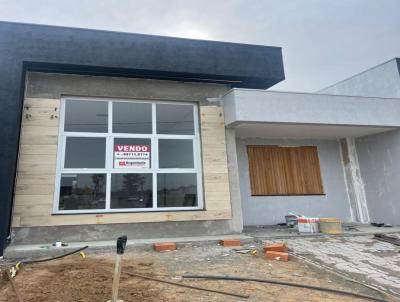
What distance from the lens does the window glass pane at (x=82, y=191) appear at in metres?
6.73

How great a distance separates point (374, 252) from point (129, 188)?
18.2 feet

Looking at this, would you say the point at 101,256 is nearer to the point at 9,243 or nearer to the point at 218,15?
the point at 9,243

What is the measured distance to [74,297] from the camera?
3.29 m

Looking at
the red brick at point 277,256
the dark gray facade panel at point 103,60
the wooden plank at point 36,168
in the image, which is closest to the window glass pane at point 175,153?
the dark gray facade panel at point 103,60

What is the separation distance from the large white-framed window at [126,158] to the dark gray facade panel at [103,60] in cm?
90

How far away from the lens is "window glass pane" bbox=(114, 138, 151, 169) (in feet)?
23.6

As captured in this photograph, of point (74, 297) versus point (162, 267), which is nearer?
point (74, 297)

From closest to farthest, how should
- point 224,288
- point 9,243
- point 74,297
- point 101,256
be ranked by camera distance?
1. point 74,297
2. point 224,288
3. point 101,256
4. point 9,243

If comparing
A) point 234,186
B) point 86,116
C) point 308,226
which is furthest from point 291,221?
point 86,116

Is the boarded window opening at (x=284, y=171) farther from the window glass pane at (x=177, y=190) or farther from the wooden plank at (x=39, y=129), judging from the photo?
the wooden plank at (x=39, y=129)

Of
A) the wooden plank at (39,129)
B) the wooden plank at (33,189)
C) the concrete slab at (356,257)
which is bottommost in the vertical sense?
the concrete slab at (356,257)

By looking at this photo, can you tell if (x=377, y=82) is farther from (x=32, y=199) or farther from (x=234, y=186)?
(x=32, y=199)

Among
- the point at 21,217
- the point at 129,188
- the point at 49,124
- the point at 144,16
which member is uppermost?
the point at 144,16

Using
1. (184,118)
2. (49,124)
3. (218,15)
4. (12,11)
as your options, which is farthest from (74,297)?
(218,15)
